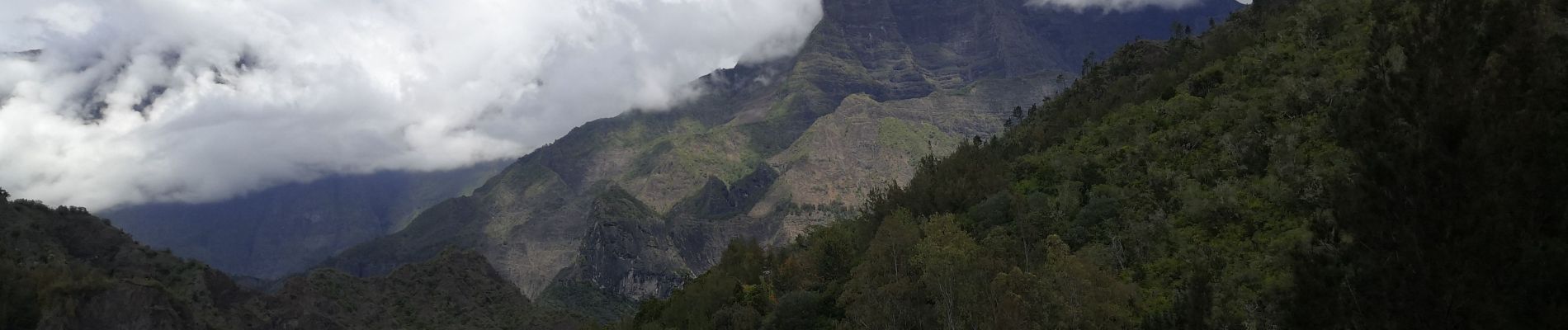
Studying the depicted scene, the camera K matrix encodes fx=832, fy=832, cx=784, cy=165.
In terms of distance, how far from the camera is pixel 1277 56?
67.1 meters

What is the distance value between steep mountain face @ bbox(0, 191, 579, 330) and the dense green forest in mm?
65941

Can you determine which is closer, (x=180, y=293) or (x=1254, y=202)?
(x=1254, y=202)

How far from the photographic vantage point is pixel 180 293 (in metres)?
130

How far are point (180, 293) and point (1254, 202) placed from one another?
486 feet

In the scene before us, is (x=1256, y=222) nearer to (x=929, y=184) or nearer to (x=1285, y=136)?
(x=1285, y=136)

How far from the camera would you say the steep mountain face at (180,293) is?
107 m

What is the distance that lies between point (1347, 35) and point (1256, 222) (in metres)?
23.6

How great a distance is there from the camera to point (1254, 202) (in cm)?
4984

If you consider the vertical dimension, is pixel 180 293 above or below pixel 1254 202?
below

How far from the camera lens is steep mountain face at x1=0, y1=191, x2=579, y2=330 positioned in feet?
350

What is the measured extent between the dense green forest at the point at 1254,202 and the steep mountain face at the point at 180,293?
65.9 m

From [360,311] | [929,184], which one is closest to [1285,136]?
[929,184]

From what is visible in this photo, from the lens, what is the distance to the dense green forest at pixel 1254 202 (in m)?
18.2

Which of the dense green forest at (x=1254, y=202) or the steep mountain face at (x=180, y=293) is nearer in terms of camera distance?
the dense green forest at (x=1254, y=202)
